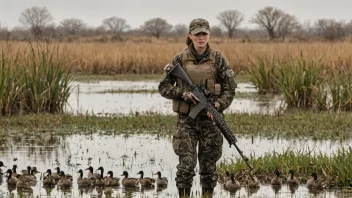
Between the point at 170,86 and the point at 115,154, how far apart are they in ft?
13.3

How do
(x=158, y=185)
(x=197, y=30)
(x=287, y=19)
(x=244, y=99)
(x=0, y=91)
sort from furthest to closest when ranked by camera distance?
(x=287, y=19), (x=244, y=99), (x=0, y=91), (x=158, y=185), (x=197, y=30)

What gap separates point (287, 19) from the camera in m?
102

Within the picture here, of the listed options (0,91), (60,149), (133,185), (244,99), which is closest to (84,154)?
(60,149)

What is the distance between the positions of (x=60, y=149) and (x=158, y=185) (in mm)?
3517

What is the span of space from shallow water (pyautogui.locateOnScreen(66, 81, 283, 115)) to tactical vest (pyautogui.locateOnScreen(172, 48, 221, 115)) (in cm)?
836

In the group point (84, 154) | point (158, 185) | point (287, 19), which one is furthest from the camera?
point (287, 19)

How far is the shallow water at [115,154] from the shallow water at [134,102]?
3249mm

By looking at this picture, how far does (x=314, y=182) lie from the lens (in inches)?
378

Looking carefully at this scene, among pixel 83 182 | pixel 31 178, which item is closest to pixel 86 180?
pixel 83 182

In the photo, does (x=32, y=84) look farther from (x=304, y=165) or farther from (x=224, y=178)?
(x=304, y=165)

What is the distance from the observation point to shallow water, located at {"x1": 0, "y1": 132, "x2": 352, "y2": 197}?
9.76 m

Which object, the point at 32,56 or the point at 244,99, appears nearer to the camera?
the point at 32,56

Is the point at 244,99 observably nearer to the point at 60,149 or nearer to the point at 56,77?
the point at 56,77

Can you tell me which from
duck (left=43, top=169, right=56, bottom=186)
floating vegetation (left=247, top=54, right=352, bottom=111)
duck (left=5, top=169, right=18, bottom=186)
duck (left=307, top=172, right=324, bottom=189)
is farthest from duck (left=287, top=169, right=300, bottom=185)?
floating vegetation (left=247, top=54, right=352, bottom=111)
